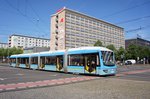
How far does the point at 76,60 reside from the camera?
22.3m

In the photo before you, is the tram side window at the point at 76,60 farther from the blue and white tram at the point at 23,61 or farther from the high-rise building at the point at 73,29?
the high-rise building at the point at 73,29

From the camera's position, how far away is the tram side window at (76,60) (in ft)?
70.2

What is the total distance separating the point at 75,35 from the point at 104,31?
26.4m

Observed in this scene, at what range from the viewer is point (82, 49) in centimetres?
2172

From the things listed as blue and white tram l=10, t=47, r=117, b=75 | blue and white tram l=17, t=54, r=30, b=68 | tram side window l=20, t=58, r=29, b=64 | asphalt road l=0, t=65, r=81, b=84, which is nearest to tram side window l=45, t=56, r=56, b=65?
blue and white tram l=10, t=47, r=117, b=75

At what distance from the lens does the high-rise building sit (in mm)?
91812

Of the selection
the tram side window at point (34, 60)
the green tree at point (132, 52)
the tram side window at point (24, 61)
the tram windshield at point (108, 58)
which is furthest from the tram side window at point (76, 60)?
the green tree at point (132, 52)

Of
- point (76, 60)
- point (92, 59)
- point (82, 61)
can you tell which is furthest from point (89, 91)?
point (76, 60)

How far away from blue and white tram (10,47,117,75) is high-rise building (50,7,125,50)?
195 feet

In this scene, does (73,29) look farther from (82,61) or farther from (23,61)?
(82,61)

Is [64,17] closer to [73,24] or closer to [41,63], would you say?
[73,24]

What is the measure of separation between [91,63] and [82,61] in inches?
60.0

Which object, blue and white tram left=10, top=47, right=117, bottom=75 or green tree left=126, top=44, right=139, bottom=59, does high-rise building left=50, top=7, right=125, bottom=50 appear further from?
blue and white tram left=10, top=47, right=117, bottom=75

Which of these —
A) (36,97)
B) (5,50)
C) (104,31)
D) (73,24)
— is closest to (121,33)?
(104,31)
